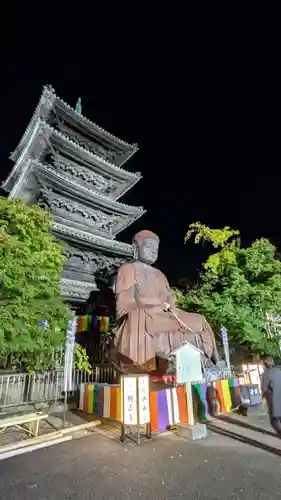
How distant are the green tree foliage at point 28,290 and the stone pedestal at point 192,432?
3.83 metres

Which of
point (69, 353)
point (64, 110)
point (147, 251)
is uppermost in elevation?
point (64, 110)

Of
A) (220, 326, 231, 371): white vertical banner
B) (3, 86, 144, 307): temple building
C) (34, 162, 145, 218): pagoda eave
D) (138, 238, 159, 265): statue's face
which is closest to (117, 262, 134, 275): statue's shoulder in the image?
(138, 238, 159, 265): statue's face

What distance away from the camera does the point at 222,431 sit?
6.30 meters

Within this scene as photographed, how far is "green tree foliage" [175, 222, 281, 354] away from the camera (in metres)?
13.7

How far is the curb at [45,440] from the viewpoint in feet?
16.0

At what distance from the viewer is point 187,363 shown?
5.62 metres

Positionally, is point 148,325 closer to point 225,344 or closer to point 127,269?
point 127,269

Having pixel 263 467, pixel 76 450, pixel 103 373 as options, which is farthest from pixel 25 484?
pixel 103 373

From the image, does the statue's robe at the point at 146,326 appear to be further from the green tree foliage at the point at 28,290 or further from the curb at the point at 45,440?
the green tree foliage at the point at 28,290

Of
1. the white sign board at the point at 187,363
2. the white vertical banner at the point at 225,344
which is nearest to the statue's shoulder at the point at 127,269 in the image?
the white sign board at the point at 187,363

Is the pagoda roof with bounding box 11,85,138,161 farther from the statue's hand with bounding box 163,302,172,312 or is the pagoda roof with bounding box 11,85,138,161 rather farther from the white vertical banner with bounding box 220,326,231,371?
the statue's hand with bounding box 163,302,172,312

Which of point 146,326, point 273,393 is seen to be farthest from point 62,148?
point 273,393

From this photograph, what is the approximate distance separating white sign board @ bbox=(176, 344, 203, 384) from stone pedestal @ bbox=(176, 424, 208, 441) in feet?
2.86

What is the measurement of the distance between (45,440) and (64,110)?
16494 mm
